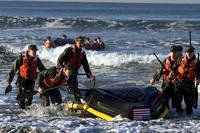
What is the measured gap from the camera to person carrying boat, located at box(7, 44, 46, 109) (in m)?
9.84

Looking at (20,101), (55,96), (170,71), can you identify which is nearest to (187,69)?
(170,71)

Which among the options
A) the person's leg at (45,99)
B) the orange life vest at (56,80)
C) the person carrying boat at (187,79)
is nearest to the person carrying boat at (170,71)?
the person carrying boat at (187,79)

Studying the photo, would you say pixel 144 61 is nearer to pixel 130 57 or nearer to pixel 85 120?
pixel 130 57

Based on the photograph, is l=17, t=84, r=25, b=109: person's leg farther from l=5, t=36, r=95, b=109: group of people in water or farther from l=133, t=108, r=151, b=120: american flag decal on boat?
l=133, t=108, r=151, b=120: american flag decal on boat

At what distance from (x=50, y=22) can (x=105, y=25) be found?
8264 mm

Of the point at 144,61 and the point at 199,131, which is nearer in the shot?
the point at 199,131

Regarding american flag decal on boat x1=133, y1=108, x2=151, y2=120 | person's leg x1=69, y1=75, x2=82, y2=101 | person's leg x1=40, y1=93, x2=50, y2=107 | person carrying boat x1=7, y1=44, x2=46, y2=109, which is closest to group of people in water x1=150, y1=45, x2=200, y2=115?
american flag decal on boat x1=133, y1=108, x2=151, y2=120

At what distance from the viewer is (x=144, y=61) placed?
21.2 meters

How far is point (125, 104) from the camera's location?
8.85 meters

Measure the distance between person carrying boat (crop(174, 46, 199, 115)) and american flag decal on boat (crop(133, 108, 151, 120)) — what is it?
1176 millimetres

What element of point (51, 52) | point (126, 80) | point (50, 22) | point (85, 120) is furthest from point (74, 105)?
point (50, 22)

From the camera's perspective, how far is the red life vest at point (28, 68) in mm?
9852

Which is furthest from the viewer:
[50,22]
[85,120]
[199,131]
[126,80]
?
[50,22]

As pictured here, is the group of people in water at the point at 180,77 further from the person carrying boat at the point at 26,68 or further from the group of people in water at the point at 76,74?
the person carrying boat at the point at 26,68
